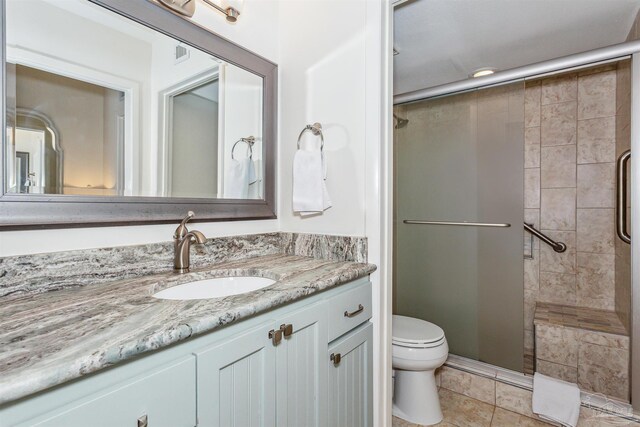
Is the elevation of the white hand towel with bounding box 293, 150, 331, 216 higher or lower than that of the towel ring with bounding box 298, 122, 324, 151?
lower

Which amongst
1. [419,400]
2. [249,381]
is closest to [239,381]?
[249,381]

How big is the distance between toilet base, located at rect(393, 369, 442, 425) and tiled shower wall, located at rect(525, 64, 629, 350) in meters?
1.06

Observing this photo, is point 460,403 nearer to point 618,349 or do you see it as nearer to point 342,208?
point 618,349

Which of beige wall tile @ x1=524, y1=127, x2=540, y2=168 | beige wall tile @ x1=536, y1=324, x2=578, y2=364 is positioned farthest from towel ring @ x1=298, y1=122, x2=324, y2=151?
beige wall tile @ x1=524, y1=127, x2=540, y2=168

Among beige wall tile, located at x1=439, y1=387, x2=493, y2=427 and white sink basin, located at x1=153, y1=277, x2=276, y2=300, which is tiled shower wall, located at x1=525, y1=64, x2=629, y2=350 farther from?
white sink basin, located at x1=153, y1=277, x2=276, y2=300

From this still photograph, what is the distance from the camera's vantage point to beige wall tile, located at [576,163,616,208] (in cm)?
229

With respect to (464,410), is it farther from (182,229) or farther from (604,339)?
(182,229)

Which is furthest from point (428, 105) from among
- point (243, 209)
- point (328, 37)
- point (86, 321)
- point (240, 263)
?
point (86, 321)

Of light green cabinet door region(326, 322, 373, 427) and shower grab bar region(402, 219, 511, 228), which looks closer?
light green cabinet door region(326, 322, 373, 427)

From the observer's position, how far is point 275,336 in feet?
2.92

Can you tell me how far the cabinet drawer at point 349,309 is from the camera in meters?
1.13

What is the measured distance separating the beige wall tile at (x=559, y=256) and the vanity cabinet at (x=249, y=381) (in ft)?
6.34

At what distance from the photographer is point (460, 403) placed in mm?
1898

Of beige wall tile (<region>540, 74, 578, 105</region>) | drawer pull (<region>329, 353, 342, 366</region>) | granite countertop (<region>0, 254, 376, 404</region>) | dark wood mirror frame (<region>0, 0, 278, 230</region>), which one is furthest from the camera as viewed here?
beige wall tile (<region>540, 74, 578, 105</region>)
